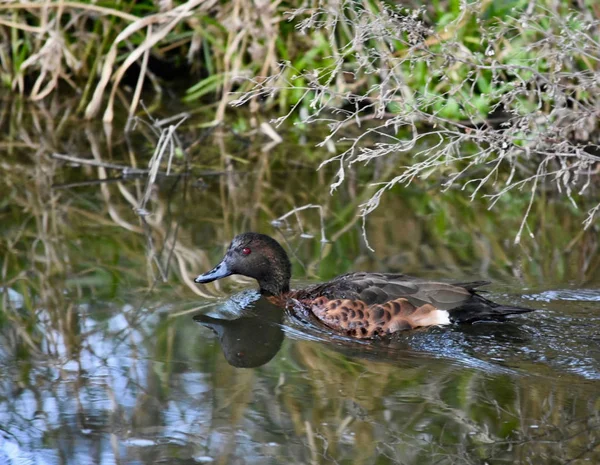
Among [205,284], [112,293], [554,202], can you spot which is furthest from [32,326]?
[554,202]

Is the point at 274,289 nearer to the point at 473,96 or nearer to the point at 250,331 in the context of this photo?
the point at 250,331

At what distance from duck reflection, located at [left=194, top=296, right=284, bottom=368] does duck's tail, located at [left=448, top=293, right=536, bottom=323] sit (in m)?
1.00

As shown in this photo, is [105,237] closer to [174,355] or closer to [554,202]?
[174,355]

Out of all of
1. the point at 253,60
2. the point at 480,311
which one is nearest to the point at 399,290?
the point at 480,311

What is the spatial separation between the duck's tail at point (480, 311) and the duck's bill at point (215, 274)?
1.45 m

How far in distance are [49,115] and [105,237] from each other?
3.85 m

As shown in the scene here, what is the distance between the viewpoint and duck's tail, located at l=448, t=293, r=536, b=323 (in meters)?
5.50

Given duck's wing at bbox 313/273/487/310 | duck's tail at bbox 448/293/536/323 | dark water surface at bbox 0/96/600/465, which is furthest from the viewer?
duck's wing at bbox 313/273/487/310

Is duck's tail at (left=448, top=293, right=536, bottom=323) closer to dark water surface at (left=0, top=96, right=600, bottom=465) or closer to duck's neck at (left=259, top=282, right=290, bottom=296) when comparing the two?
dark water surface at (left=0, top=96, right=600, bottom=465)

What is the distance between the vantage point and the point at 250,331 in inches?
225

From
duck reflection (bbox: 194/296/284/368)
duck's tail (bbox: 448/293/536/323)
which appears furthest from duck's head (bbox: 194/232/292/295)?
duck's tail (bbox: 448/293/536/323)

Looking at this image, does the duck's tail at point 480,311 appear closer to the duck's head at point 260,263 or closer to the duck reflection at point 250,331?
the duck reflection at point 250,331

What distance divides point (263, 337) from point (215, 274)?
2.32ft

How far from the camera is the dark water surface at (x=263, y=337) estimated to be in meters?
4.22
